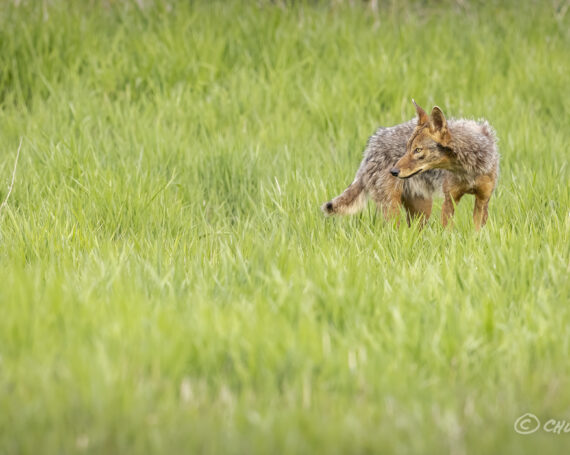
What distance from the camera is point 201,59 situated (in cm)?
799

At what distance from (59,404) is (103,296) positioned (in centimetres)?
95

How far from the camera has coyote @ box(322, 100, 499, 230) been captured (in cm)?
492

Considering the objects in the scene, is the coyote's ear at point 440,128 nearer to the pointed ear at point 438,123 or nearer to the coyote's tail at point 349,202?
the pointed ear at point 438,123

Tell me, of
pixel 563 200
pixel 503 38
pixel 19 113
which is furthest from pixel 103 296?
pixel 503 38

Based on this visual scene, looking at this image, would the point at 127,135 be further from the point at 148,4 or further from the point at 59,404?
the point at 59,404

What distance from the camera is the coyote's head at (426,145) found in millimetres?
4879

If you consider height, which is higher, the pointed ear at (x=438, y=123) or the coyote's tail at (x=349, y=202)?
the pointed ear at (x=438, y=123)

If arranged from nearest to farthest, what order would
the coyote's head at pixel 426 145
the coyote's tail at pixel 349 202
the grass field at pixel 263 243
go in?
1. the grass field at pixel 263 243
2. the coyote's head at pixel 426 145
3. the coyote's tail at pixel 349 202

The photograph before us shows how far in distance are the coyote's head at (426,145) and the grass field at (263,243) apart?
1.31 feet

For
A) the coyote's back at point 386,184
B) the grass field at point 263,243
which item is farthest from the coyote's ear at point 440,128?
the grass field at point 263,243

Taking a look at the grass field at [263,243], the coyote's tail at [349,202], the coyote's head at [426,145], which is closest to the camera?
the grass field at [263,243]

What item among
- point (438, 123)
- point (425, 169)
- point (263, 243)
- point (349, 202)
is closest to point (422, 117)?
point (438, 123)

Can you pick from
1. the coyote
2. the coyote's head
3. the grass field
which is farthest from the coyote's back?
the coyote's head

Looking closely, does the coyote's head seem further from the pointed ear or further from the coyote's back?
the coyote's back
